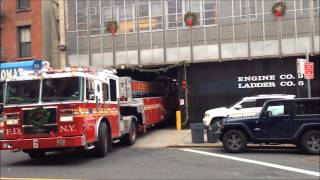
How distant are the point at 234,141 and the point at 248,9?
1131cm

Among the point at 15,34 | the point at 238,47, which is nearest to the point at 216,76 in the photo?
the point at 238,47

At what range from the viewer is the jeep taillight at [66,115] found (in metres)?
14.5

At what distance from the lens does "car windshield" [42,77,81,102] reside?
14.7 m

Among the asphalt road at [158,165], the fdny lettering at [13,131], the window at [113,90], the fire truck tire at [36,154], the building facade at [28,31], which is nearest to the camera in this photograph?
the asphalt road at [158,165]

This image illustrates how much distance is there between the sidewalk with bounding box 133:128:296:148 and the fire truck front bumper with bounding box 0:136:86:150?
5731 mm

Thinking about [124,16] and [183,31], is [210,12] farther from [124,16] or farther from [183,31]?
[124,16]

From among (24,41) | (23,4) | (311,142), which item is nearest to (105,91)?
(311,142)

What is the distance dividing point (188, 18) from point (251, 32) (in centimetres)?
331

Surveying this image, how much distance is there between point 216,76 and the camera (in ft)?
87.8

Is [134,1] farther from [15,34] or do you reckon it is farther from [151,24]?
[15,34]

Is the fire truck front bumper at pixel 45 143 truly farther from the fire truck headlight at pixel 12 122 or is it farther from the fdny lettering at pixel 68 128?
the fire truck headlight at pixel 12 122

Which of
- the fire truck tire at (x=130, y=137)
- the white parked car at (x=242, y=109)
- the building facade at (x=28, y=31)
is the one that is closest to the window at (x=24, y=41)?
the building facade at (x=28, y=31)

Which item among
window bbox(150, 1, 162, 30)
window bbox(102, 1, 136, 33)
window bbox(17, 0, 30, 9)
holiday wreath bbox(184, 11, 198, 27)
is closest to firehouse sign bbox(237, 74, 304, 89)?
holiday wreath bbox(184, 11, 198, 27)

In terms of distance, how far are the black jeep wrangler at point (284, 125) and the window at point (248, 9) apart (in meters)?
10.8
